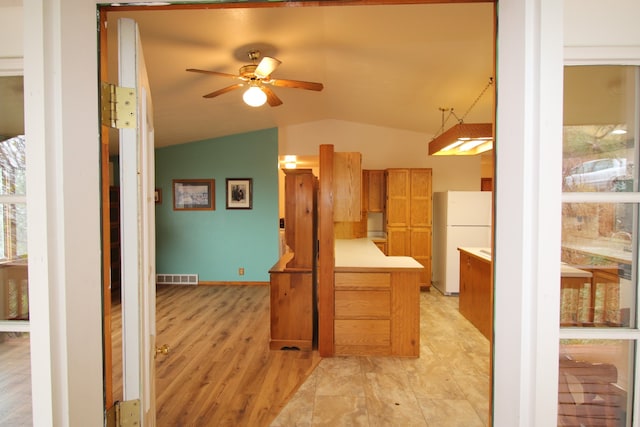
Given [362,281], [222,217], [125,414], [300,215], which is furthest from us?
[222,217]

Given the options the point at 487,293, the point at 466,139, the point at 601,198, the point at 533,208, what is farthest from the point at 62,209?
the point at 487,293

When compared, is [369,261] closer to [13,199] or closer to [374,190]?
[374,190]

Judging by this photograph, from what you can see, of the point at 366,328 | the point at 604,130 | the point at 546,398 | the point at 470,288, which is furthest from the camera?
the point at 470,288

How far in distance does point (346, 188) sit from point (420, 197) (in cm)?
255

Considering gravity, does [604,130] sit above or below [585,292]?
above

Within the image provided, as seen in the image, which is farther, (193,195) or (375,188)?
(193,195)

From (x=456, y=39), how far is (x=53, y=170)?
266cm

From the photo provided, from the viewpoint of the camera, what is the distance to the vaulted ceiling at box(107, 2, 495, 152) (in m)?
2.04

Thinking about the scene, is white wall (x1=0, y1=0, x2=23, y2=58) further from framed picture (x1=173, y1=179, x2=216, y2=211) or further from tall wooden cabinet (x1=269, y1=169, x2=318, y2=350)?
framed picture (x1=173, y1=179, x2=216, y2=211)

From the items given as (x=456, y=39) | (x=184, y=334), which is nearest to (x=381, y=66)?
(x=456, y=39)

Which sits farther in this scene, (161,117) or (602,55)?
(161,117)

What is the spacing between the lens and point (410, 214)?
5.04 m

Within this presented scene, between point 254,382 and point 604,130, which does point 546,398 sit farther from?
point 254,382

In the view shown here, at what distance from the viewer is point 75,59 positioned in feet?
2.36
